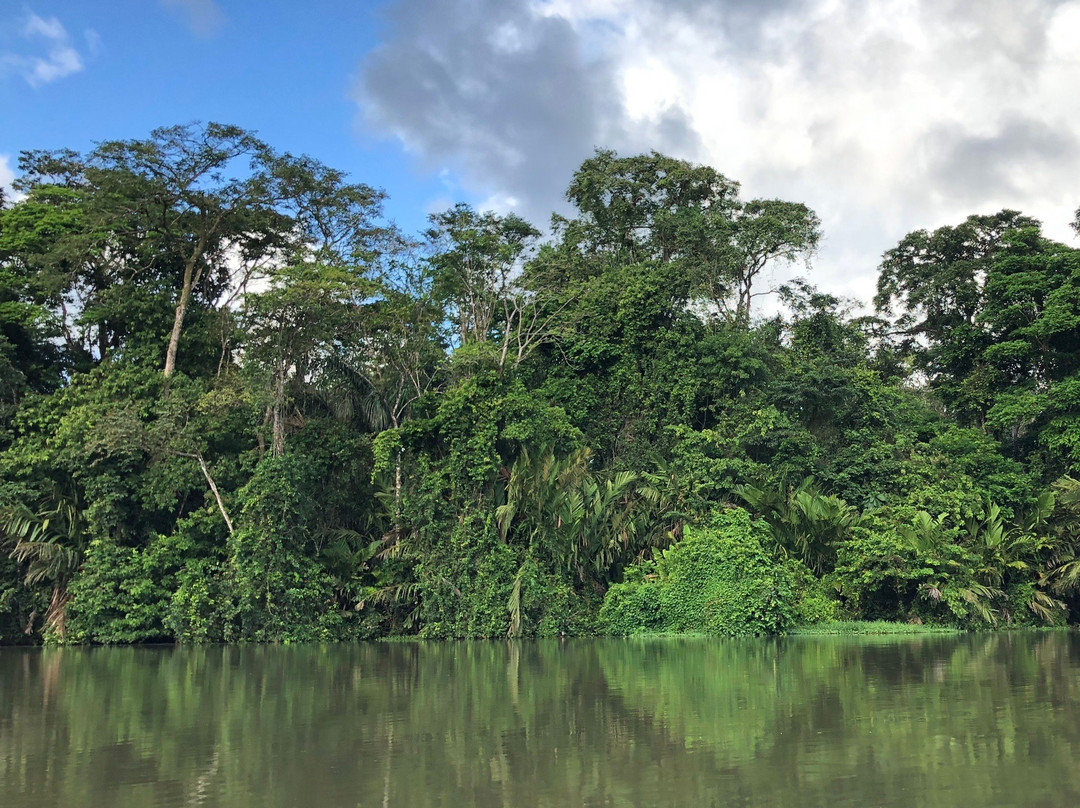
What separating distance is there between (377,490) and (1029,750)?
1714 centimetres

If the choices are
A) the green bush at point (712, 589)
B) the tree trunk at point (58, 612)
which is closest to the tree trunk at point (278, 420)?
the tree trunk at point (58, 612)

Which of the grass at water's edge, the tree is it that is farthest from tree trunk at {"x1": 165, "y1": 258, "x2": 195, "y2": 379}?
the grass at water's edge

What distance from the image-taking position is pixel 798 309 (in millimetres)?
26828

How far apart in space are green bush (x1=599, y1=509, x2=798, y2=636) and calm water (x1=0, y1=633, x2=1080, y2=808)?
14.3ft

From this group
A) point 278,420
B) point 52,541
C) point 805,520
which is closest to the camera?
point 278,420

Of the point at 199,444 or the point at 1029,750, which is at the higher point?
the point at 199,444

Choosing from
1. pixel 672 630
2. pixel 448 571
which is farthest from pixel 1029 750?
pixel 448 571

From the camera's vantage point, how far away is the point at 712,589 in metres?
19.2

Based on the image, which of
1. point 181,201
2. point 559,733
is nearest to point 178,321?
point 181,201

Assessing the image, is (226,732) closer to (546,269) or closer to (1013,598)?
(546,269)

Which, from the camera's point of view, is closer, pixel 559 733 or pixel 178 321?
pixel 559 733

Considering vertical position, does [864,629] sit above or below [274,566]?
below

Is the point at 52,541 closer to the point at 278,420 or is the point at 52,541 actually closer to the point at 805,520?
the point at 278,420

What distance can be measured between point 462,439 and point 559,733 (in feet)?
42.1
